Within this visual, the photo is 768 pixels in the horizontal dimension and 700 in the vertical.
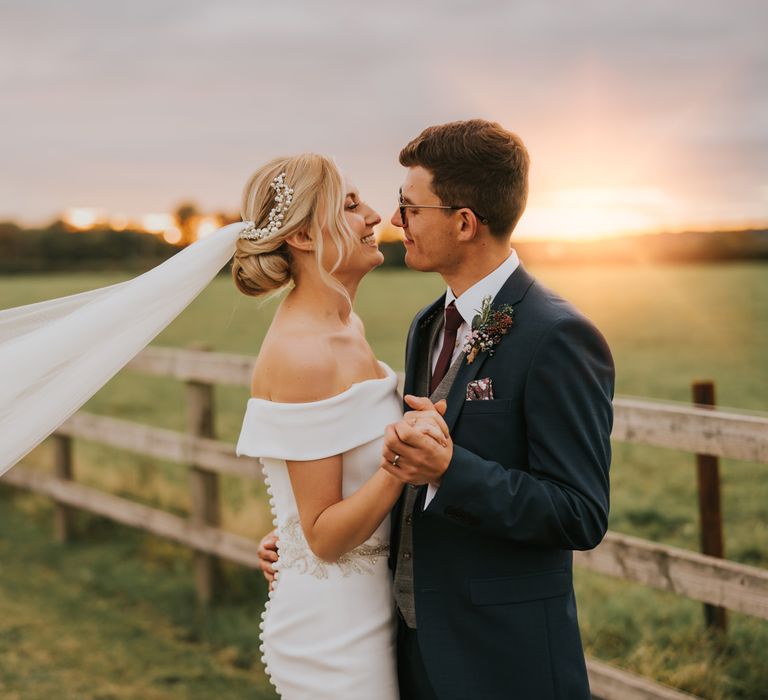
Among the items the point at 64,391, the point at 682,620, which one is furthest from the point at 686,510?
the point at 64,391

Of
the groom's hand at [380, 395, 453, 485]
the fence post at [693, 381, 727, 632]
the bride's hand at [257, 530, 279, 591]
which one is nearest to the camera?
the groom's hand at [380, 395, 453, 485]

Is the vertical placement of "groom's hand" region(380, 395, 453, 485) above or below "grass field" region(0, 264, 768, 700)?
above

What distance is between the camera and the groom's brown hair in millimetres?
2518

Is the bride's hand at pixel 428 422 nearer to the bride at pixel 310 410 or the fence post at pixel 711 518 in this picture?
the bride at pixel 310 410

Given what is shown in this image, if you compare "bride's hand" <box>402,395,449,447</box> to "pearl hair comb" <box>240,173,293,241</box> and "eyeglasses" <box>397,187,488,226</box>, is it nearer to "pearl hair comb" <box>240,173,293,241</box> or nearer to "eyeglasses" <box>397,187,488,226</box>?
"eyeglasses" <box>397,187,488,226</box>

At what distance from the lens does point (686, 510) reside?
7.82 meters

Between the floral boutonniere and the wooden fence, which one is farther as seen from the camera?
the wooden fence

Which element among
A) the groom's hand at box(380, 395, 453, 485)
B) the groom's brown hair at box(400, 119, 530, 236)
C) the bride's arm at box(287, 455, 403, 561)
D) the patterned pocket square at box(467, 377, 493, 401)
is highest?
the groom's brown hair at box(400, 119, 530, 236)

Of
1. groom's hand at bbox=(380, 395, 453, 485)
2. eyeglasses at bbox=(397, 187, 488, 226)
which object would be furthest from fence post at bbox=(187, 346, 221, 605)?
groom's hand at bbox=(380, 395, 453, 485)

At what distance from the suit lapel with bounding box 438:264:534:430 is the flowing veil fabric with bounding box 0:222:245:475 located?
37.8 inches

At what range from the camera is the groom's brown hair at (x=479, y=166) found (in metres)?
2.52

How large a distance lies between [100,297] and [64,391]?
15.4 inches

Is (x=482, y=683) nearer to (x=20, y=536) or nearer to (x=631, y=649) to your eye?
(x=631, y=649)

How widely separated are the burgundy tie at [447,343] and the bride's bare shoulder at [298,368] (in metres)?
0.30
